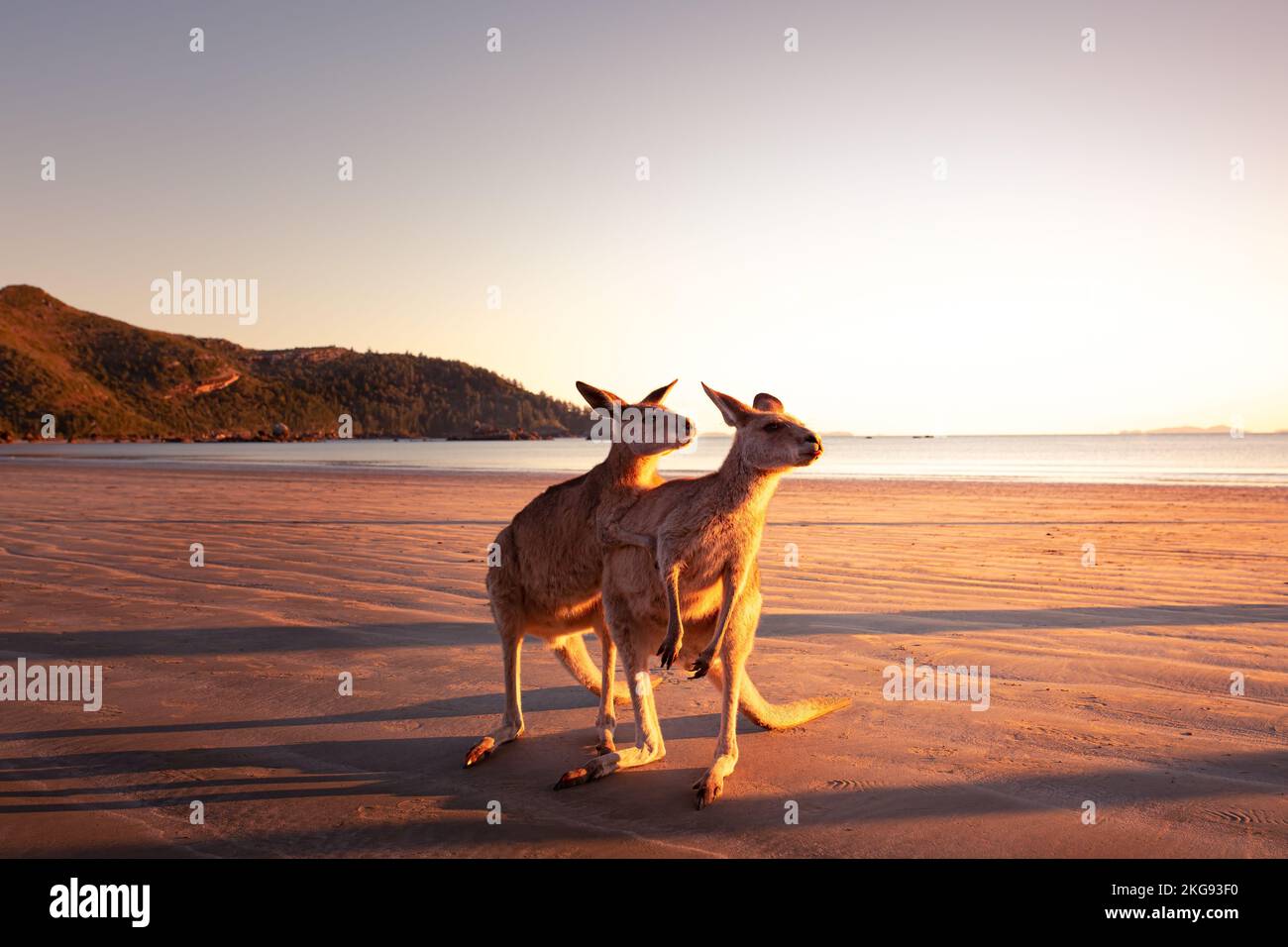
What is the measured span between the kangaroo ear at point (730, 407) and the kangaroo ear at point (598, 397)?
52 centimetres

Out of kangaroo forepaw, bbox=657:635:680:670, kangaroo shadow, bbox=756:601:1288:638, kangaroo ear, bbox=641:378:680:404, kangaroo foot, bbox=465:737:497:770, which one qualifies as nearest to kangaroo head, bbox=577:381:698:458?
kangaroo ear, bbox=641:378:680:404

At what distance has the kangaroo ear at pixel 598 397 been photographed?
4.09m

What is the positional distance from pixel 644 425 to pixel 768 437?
61cm

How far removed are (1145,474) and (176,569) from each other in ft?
113

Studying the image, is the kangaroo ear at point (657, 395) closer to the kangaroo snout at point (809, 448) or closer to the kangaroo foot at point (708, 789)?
the kangaroo snout at point (809, 448)

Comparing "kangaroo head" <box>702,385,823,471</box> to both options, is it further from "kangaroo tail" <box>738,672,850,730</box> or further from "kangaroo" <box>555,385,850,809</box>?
"kangaroo tail" <box>738,672,850,730</box>

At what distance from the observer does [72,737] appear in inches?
174

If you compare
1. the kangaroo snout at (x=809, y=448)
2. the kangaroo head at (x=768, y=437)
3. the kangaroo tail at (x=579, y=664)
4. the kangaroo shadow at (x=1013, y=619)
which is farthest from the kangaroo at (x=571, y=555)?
the kangaroo shadow at (x=1013, y=619)

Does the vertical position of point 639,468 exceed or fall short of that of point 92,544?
it exceeds it

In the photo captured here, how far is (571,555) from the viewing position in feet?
13.7

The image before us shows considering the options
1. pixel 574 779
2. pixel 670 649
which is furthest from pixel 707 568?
pixel 574 779

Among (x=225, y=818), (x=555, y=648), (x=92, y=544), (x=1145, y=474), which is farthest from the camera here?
(x=1145, y=474)

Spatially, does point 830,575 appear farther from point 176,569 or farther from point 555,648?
point 176,569
